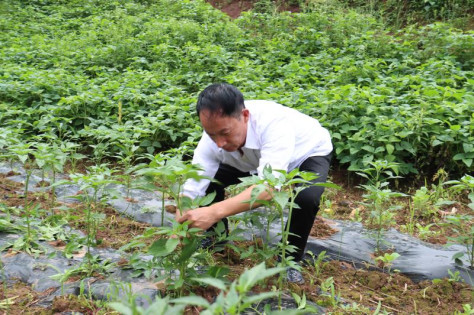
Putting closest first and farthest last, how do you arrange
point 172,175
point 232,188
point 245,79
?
point 172,175 → point 232,188 → point 245,79

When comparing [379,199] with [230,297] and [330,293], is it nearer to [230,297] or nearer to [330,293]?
[330,293]

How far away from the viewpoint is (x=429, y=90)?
4531 mm

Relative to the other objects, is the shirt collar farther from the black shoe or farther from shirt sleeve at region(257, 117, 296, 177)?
the black shoe

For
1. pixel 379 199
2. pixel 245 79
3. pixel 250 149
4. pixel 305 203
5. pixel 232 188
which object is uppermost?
pixel 250 149

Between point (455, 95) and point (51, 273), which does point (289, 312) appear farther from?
point (455, 95)

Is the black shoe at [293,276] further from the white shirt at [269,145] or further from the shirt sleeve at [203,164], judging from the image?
the shirt sleeve at [203,164]

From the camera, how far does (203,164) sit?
2.66 metres

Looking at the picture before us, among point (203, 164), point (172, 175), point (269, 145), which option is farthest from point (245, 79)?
point (172, 175)

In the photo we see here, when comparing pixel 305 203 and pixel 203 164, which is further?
pixel 203 164

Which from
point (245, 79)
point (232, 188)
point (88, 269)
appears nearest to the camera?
point (88, 269)

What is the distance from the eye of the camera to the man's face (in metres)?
2.21

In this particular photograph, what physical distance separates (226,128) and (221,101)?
0.48ft

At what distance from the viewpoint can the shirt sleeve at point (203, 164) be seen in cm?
257

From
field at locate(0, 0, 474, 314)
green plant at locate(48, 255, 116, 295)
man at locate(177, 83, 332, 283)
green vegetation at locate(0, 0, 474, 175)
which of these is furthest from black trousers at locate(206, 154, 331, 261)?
green vegetation at locate(0, 0, 474, 175)
